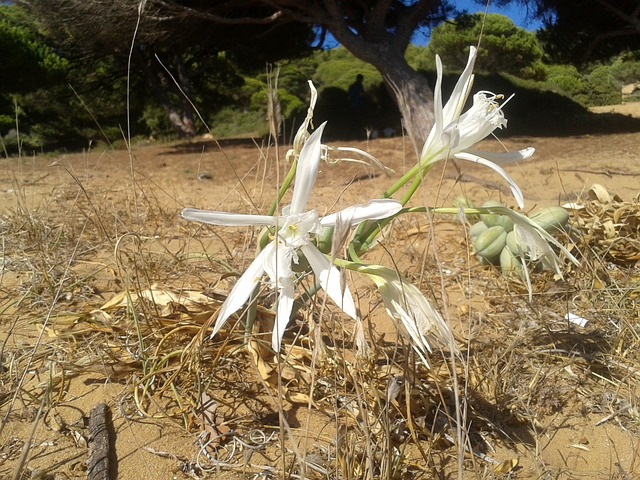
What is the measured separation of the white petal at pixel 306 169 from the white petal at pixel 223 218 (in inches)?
2.0

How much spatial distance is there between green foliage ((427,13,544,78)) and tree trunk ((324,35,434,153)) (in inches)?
463

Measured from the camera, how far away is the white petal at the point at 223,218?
0.73m

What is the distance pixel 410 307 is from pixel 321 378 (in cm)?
37

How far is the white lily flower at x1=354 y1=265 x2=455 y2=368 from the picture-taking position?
0.73 metres

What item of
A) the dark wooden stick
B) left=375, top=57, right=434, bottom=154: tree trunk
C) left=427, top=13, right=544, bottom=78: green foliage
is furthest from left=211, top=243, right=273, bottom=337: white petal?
left=427, top=13, right=544, bottom=78: green foliage

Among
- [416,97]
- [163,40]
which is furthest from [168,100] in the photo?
[416,97]

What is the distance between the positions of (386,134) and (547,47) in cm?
441

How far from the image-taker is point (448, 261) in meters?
2.00

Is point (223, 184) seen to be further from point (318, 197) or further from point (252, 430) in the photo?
point (252, 430)

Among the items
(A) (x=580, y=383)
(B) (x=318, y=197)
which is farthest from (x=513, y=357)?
(B) (x=318, y=197)

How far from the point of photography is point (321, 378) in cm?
104

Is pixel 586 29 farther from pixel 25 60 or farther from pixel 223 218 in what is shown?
pixel 25 60

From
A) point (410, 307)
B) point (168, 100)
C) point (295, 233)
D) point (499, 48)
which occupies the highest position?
point (499, 48)

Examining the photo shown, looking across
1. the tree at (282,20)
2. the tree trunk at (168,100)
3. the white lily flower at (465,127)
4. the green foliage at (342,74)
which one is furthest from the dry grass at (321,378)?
the green foliage at (342,74)
